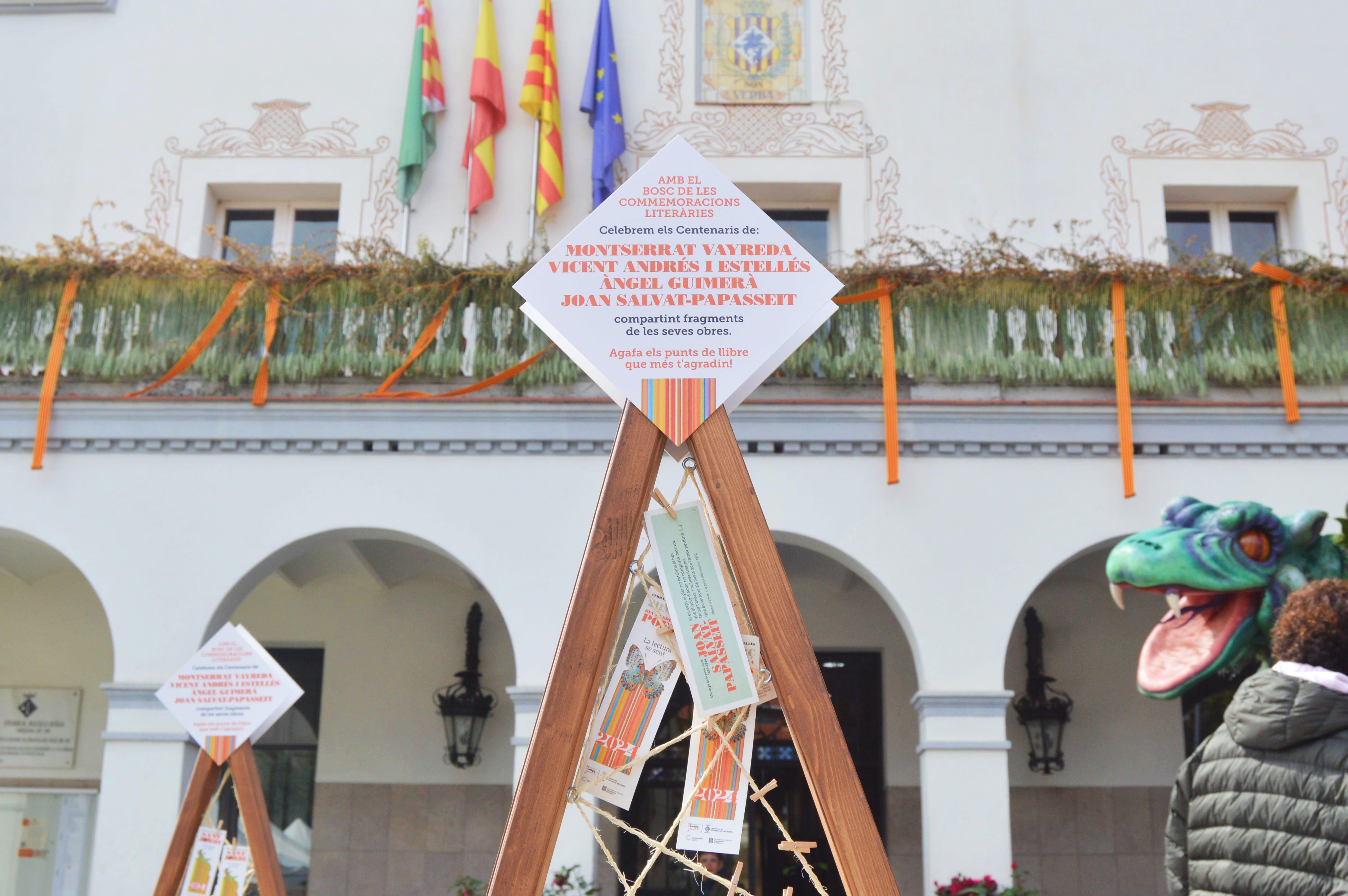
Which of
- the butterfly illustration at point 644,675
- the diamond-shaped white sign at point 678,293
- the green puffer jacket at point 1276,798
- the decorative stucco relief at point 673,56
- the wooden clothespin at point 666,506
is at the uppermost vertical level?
the decorative stucco relief at point 673,56

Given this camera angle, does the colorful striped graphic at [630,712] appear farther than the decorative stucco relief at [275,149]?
No

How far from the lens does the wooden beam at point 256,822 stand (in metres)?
6.10

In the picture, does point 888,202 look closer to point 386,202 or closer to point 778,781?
point 386,202

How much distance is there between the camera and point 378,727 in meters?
10.4

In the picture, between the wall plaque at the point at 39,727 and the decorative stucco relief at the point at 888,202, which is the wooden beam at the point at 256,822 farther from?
the decorative stucco relief at the point at 888,202

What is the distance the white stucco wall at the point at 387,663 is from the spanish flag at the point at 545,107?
3.37m

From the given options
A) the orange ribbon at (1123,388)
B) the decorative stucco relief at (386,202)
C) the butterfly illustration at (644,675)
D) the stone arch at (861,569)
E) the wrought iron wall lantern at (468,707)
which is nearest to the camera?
the butterfly illustration at (644,675)

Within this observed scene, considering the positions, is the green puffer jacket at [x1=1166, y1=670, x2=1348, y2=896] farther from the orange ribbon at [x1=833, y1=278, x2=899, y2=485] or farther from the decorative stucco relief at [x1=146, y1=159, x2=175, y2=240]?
the decorative stucco relief at [x1=146, y1=159, x2=175, y2=240]

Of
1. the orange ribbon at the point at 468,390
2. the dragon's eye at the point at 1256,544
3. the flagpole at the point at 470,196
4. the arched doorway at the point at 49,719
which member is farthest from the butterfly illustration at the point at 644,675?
the arched doorway at the point at 49,719

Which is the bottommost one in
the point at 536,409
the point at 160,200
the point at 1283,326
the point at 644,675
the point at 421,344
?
the point at 644,675

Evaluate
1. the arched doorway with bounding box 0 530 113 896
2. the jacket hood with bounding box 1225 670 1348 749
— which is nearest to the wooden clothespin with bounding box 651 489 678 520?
the jacket hood with bounding box 1225 670 1348 749

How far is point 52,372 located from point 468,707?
398 cm

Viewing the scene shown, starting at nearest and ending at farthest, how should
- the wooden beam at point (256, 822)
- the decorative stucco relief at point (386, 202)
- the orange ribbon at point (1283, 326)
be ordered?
1. the wooden beam at point (256, 822)
2. the orange ribbon at point (1283, 326)
3. the decorative stucco relief at point (386, 202)

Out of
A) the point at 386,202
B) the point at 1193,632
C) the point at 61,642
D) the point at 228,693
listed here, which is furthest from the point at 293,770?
the point at 1193,632
